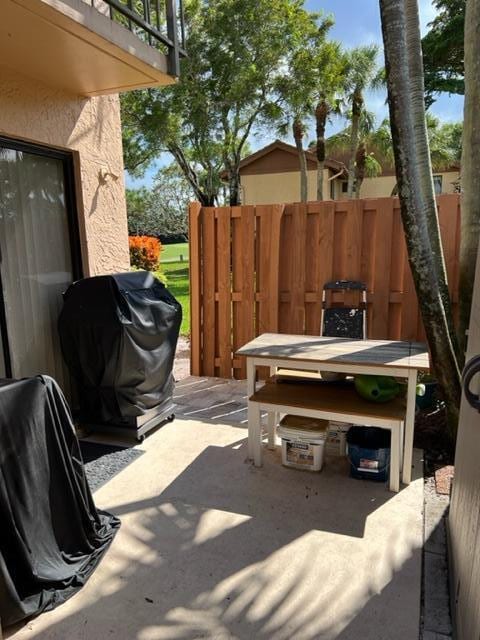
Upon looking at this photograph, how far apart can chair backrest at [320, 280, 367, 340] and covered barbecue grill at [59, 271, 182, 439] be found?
4.96ft

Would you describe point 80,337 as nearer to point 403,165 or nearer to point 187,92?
point 403,165

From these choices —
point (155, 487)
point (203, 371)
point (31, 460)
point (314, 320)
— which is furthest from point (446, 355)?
point (203, 371)

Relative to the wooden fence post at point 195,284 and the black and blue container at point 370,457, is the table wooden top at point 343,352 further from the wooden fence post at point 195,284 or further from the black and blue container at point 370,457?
the wooden fence post at point 195,284

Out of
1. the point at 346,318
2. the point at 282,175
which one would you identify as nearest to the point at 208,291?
the point at 346,318

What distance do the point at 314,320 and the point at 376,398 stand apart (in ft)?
5.64

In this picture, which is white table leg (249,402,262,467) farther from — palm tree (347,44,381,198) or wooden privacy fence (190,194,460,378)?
palm tree (347,44,381,198)

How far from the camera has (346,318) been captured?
4070 mm

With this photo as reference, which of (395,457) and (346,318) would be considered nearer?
(395,457)

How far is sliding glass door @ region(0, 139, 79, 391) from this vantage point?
323cm

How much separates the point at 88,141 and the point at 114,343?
1.99m

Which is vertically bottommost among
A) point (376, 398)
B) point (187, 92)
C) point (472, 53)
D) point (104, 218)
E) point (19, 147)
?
point (376, 398)

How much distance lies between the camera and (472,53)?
9.05ft

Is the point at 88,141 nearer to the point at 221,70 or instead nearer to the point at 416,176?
the point at 416,176

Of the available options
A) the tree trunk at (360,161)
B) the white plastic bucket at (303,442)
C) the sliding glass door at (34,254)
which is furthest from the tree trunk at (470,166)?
the tree trunk at (360,161)
